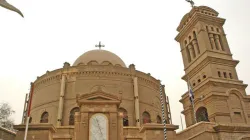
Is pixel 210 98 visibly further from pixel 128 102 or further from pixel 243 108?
pixel 128 102

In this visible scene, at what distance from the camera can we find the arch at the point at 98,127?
58.6 feet

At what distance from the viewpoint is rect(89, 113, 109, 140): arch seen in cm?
1786

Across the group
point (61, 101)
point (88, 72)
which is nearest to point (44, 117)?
point (61, 101)

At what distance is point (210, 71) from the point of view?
2827 centimetres

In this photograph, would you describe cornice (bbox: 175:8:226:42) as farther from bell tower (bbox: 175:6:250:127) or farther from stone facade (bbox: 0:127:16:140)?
stone facade (bbox: 0:127:16:140)

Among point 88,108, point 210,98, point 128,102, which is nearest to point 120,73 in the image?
point 128,102

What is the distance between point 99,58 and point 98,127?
18.3m

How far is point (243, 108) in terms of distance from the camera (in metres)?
26.8

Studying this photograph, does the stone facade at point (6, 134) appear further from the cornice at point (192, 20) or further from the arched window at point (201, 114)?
the cornice at point (192, 20)

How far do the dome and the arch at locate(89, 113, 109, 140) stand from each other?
661 inches

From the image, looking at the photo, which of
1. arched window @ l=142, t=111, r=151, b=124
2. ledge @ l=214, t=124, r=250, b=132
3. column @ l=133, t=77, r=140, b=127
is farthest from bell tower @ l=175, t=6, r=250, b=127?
column @ l=133, t=77, r=140, b=127

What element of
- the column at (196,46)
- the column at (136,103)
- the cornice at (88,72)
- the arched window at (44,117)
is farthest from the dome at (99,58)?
the column at (196,46)

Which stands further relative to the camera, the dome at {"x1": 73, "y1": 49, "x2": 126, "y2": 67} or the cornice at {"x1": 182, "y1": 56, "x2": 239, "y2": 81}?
the dome at {"x1": 73, "y1": 49, "x2": 126, "y2": 67}

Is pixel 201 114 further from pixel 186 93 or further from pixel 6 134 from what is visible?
pixel 6 134
